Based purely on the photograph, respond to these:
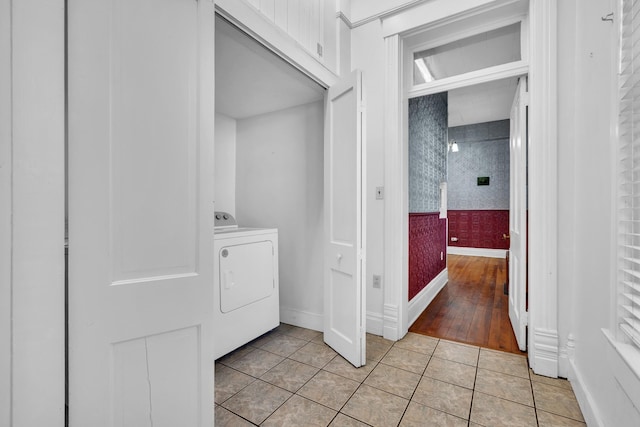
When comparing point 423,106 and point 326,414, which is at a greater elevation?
point 423,106

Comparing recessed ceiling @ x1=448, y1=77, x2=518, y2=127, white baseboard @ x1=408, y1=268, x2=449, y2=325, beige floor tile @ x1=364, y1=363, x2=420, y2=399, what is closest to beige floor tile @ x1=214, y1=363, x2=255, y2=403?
beige floor tile @ x1=364, y1=363, x2=420, y2=399

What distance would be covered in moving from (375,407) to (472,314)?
6.34 feet

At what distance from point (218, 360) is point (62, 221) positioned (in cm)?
156

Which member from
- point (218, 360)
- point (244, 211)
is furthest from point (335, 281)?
point (244, 211)

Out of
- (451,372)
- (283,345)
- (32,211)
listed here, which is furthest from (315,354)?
(32,211)

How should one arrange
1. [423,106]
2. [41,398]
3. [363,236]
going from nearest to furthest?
[41,398] → [363,236] → [423,106]

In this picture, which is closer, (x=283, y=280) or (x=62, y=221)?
(x=62, y=221)

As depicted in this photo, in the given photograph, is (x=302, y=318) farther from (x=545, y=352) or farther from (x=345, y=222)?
(x=545, y=352)

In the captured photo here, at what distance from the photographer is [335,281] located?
2168mm

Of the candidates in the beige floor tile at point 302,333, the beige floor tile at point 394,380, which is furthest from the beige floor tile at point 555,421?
the beige floor tile at point 302,333

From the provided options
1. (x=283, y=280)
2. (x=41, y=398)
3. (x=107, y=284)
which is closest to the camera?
(x=41, y=398)

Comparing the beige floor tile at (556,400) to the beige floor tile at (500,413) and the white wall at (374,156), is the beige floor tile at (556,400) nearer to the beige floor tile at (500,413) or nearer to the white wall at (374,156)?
the beige floor tile at (500,413)

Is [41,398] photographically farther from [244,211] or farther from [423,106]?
[423,106]

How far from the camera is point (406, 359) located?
2010 millimetres
